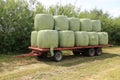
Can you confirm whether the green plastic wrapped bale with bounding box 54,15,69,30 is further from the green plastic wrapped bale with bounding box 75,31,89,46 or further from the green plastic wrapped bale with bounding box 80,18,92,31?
the green plastic wrapped bale with bounding box 80,18,92,31

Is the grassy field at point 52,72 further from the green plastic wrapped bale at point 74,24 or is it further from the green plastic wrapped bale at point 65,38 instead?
the green plastic wrapped bale at point 74,24

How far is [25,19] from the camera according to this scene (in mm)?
12867

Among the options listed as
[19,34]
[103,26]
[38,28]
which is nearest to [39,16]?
[38,28]

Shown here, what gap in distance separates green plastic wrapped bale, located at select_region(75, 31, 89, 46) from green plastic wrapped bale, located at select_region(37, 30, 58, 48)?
184 cm

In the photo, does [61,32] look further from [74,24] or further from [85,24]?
[85,24]

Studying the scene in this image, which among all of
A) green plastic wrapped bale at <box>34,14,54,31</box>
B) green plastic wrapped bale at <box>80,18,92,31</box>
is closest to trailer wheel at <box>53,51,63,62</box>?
green plastic wrapped bale at <box>34,14,54,31</box>

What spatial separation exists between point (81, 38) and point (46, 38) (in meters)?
2.61

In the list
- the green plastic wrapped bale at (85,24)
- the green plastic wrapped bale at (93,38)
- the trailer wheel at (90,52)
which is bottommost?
the trailer wheel at (90,52)

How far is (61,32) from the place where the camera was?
11.0 meters

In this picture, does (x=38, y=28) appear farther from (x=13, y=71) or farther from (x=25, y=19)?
(x=13, y=71)

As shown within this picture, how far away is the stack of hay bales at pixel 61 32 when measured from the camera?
1032 centimetres

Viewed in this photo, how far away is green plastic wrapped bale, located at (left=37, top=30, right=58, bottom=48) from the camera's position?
1020 centimetres

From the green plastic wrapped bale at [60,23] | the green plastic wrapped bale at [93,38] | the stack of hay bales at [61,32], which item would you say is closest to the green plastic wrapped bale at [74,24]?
the stack of hay bales at [61,32]

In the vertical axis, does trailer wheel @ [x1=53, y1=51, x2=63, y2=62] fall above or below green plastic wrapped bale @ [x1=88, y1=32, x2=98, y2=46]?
below
